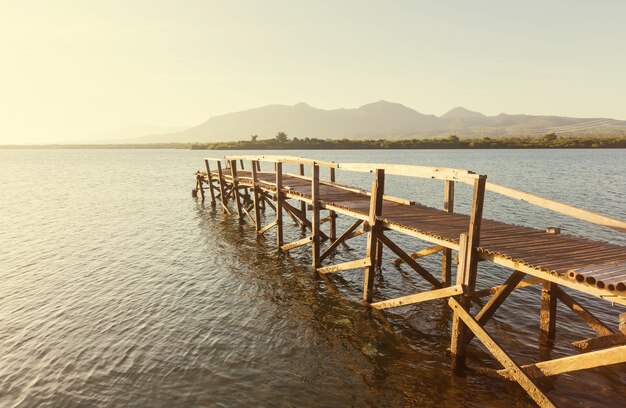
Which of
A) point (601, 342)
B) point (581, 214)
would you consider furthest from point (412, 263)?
point (601, 342)

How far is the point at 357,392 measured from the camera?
7883mm

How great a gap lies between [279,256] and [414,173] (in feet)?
30.8

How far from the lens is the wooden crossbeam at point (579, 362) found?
17.7 ft

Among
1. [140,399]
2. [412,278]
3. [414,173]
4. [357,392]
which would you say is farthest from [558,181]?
[140,399]

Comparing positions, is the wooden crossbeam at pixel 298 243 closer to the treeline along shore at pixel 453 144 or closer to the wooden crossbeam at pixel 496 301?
the wooden crossbeam at pixel 496 301

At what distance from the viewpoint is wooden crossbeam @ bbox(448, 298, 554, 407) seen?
21.7 feet

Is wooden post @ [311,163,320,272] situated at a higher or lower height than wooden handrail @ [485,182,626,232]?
lower

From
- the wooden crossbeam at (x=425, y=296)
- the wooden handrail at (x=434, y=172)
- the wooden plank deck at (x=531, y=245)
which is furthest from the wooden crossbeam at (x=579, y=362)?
the wooden handrail at (x=434, y=172)

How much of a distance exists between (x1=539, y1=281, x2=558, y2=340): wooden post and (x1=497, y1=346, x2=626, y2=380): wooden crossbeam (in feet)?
9.60

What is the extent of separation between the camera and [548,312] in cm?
950

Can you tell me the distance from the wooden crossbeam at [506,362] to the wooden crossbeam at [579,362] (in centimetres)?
13

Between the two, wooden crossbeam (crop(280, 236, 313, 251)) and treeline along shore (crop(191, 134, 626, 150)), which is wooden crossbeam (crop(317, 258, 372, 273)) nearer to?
wooden crossbeam (crop(280, 236, 313, 251))

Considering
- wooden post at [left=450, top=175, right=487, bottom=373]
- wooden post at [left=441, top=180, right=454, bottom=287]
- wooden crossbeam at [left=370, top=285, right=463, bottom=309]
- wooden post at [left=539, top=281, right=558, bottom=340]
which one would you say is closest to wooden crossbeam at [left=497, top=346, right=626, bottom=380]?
wooden post at [left=450, top=175, right=487, bottom=373]

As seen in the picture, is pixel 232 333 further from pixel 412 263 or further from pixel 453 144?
pixel 453 144
